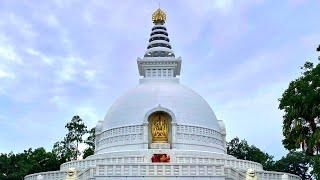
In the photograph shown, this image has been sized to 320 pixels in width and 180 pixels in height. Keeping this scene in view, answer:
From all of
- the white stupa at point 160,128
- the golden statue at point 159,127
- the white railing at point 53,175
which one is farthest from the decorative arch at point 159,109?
the white railing at point 53,175

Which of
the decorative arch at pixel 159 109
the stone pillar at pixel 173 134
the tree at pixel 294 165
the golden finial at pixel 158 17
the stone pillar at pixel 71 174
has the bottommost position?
the stone pillar at pixel 71 174

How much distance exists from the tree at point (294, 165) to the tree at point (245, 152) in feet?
18.1

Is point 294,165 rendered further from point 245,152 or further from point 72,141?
point 72,141

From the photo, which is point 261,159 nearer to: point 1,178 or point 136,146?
point 136,146

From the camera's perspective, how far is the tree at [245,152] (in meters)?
56.7

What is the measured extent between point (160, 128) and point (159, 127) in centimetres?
11

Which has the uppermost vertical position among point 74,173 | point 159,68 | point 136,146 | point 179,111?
point 159,68

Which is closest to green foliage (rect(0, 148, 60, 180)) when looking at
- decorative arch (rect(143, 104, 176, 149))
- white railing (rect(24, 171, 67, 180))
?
decorative arch (rect(143, 104, 176, 149))

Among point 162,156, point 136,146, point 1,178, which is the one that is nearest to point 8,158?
point 1,178

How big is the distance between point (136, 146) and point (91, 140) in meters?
22.3

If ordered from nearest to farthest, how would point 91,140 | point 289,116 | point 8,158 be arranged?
point 289,116
point 8,158
point 91,140

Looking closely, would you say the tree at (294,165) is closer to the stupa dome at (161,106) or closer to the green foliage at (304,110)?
the stupa dome at (161,106)

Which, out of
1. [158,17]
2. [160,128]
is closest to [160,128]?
[160,128]

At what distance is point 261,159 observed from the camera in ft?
184
